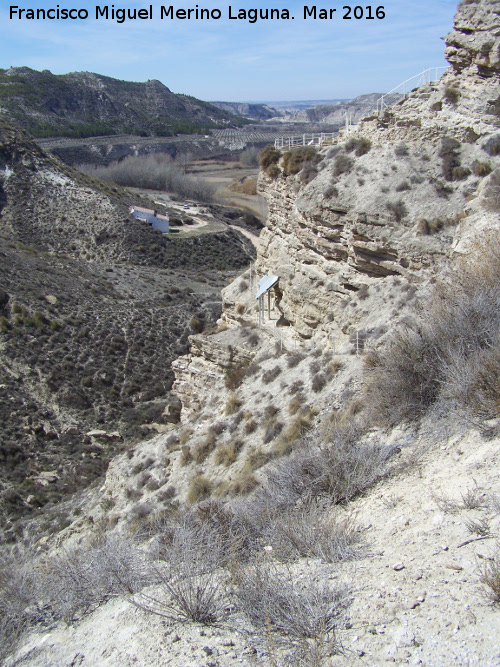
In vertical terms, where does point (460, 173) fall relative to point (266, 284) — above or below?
above

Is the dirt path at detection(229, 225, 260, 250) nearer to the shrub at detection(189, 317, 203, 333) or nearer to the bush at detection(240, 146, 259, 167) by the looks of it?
the shrub at detection(189, 317, 203, 333)

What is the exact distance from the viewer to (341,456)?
791 centimetres

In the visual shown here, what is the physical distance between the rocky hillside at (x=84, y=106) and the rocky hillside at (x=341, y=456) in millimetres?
89382

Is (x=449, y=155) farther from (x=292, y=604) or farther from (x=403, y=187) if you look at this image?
(x=292, y=604)

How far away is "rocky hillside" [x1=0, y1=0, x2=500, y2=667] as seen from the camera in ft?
16.4

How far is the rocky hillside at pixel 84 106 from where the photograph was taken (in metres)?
99.3

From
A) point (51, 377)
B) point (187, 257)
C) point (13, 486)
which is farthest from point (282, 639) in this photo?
point (187, 257)

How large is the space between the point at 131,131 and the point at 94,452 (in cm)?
10782

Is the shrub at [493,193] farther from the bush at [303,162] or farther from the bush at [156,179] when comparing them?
the bush at [156,179]

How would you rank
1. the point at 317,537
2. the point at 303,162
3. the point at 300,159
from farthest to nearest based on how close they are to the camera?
1. the point at 300,159
2. the point at 303,162
3. the point at 317,537

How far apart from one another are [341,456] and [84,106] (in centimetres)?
12854

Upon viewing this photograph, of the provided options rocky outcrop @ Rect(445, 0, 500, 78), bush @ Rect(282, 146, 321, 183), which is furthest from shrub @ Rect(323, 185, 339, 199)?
rocky outcrop @ Rect(445, 0, 500, 78)

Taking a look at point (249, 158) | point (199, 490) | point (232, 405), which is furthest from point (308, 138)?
point (249, 158)

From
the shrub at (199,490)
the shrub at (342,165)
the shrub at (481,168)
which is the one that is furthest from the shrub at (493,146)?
the shrub at (199,490)
